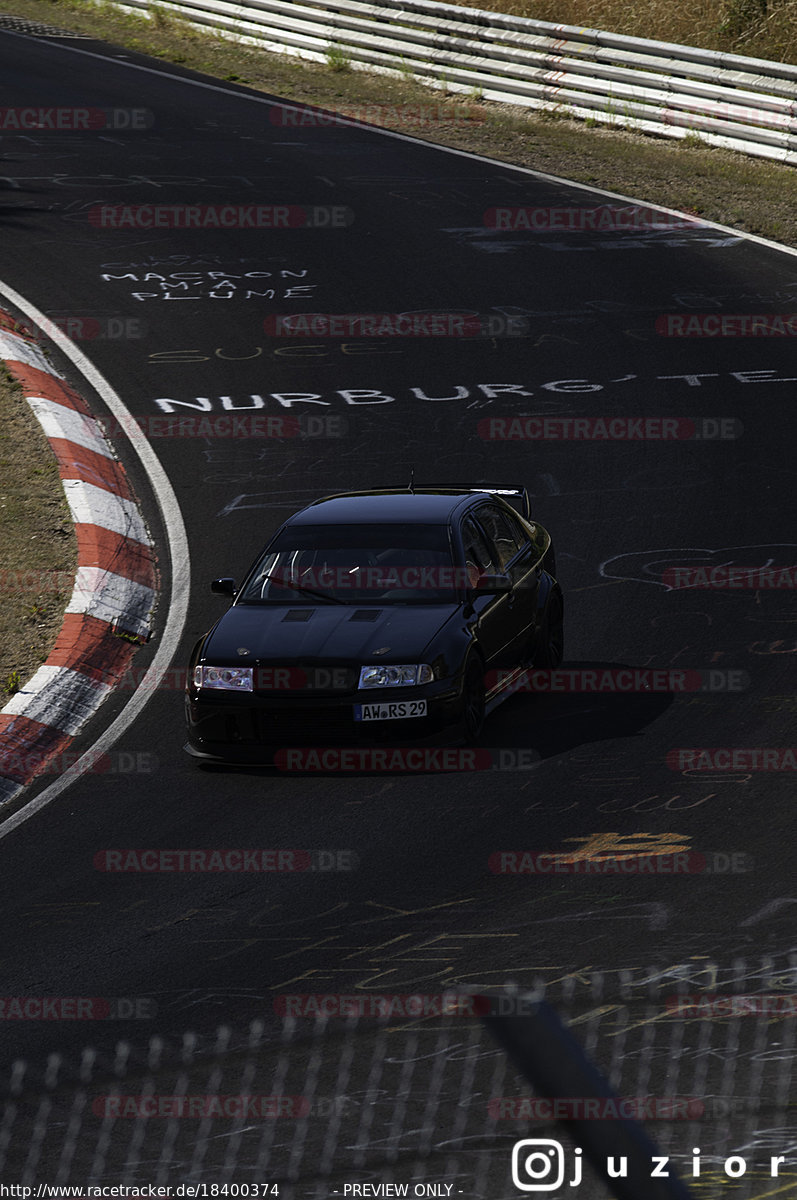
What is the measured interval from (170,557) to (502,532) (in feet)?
10.9

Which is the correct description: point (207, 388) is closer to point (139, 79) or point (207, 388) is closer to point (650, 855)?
point (650, 855)

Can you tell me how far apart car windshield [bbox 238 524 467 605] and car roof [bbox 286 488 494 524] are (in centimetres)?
12

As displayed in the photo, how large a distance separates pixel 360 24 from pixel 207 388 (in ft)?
49.3

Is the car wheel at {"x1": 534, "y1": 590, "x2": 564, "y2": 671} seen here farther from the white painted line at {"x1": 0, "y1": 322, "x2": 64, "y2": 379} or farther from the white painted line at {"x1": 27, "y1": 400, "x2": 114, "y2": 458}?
the white painted line at {"x1": 0, "y1": 322, "x2": 64, "y2": 379}

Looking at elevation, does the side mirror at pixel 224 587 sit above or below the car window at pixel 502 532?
below

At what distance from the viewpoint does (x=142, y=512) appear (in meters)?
14.2

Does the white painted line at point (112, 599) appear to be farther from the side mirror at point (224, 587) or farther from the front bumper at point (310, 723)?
the front bumper at point (310, 723)

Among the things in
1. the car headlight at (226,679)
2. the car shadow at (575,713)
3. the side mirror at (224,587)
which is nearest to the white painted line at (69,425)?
the side mirror at (224,587)

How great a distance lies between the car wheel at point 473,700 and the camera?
9.62 metres

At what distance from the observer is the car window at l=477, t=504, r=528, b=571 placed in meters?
11.2

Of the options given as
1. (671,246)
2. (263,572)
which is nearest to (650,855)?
(263,572)

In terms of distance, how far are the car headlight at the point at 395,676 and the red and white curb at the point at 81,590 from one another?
7.05ft

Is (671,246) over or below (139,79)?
below

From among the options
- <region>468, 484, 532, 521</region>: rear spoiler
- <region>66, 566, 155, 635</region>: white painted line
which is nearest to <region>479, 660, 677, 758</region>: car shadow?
<region>468, 484, 532, 521</region>: rear spoiler
